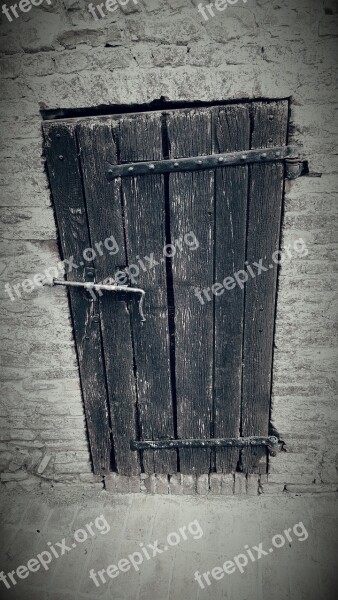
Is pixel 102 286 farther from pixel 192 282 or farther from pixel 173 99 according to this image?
pixel 173 99

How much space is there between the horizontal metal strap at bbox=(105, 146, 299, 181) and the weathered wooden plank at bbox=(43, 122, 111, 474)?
222 mm

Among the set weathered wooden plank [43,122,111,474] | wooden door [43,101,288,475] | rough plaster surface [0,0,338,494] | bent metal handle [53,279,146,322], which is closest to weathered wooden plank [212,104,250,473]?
wooden door [43,101,288,475]

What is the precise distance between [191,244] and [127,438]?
1.38 meters

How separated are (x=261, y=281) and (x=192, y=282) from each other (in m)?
0.38

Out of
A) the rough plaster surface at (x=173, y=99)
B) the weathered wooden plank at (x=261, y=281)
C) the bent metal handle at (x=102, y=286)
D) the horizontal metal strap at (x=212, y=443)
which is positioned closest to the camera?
the rough plaster surface at (x=173, y=99)

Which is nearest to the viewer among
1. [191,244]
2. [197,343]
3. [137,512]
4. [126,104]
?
[126,104]

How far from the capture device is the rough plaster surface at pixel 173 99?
1763 millimetres

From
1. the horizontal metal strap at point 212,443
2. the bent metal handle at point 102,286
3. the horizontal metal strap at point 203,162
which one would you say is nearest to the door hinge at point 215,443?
the horizontal metal strap at point 212,443

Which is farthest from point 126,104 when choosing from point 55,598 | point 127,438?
point 55,598

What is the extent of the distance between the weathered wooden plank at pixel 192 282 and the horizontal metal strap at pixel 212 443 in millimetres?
50

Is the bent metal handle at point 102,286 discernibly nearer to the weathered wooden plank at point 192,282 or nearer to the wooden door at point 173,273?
the wooden door at point 173,273

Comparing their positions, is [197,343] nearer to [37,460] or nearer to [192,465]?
[192,465]

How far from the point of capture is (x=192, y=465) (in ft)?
8.71

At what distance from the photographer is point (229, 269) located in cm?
214
